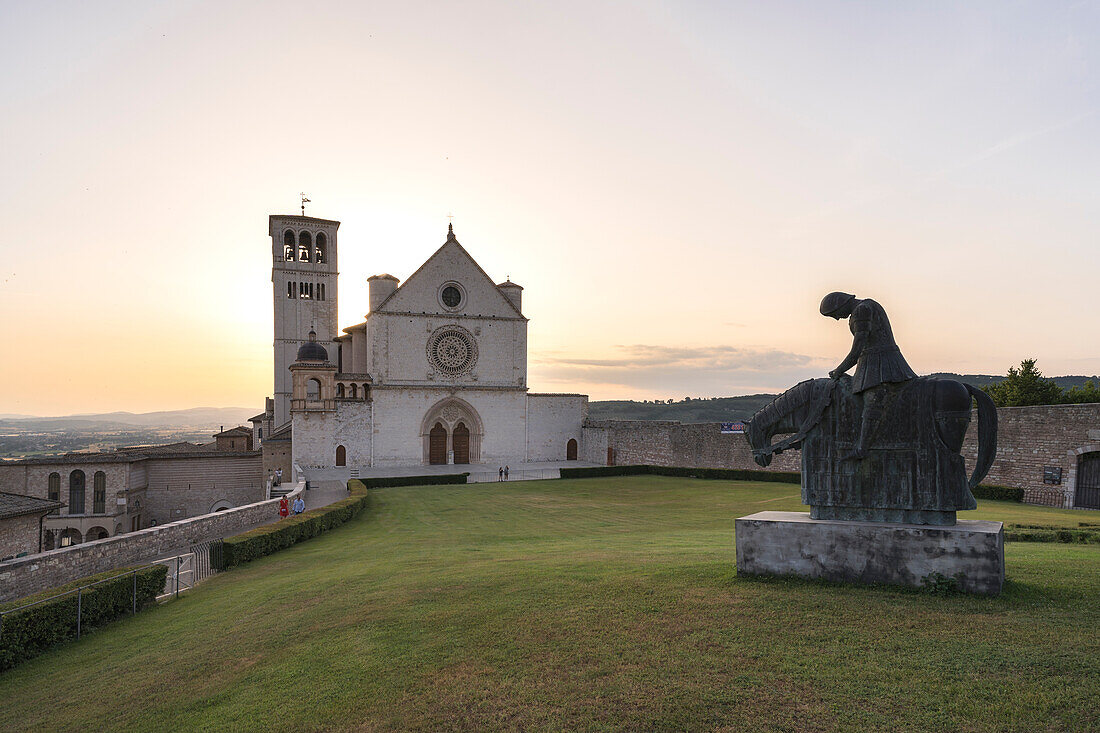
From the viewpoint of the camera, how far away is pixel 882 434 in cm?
772

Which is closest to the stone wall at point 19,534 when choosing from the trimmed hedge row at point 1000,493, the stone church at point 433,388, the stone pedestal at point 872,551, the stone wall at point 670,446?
the stone church at point 433,388

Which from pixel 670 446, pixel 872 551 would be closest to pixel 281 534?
pixel 872 551

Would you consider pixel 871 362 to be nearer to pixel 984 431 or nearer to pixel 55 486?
pixel 984 431

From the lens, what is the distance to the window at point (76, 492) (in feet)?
129

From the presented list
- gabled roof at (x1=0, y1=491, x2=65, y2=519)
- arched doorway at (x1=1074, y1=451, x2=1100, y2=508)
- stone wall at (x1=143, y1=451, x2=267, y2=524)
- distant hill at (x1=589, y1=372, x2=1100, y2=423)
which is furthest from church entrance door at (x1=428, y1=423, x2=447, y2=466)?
distant hill at (x1=589, y1=372, x2=1100, y2=423)

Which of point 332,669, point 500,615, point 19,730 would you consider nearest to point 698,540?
point 500,615

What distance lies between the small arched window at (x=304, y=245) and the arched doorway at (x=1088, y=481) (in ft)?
183

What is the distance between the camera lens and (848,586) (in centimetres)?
733

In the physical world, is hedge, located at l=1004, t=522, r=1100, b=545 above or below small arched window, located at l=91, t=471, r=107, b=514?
above

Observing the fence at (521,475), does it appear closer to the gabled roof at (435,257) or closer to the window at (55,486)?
the gabled roof at (435,257)

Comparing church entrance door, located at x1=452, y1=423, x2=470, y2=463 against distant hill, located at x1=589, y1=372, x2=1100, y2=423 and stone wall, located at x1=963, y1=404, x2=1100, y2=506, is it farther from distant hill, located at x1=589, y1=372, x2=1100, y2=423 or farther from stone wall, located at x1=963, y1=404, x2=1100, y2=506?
distant hill, located at x1=589, y1=372, x2=1100, y2=423

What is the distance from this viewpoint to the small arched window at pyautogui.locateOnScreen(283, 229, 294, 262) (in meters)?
55.6

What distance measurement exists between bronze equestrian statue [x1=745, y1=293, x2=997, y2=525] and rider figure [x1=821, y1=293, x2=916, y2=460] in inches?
0.5

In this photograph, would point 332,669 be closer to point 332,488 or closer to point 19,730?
point 19,730
